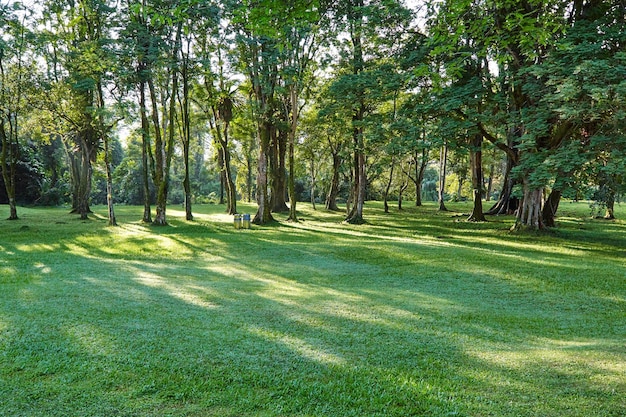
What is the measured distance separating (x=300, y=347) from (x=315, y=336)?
16.7 inches

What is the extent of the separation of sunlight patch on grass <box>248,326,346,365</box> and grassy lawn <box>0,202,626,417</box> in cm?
2

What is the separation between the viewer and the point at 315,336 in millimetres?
4820

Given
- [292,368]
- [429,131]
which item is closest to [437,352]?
[292,368]

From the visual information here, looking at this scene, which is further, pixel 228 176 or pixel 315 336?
pixel 228 176

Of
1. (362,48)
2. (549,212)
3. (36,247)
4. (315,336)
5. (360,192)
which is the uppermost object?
(362,48)

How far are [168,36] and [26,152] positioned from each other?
19.2 meters

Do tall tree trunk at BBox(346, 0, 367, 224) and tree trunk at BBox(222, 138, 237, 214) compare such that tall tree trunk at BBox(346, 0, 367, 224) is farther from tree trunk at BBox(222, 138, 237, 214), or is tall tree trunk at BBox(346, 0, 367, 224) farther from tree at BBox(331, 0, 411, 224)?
tree trunk at BBox(222, 138, 237, 214)

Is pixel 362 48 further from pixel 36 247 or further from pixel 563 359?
pixel 563 359

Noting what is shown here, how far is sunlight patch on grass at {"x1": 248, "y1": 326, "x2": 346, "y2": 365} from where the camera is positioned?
4.10 meters

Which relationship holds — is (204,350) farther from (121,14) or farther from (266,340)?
(121,14)

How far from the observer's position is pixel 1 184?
3170cm

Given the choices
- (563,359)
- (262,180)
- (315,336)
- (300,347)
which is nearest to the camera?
(563,359)

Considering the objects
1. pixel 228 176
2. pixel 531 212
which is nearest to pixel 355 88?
pixel 531 212

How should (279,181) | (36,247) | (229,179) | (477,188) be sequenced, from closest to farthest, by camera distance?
(36,247) < (477,188) < (229,179) < (279,181)
